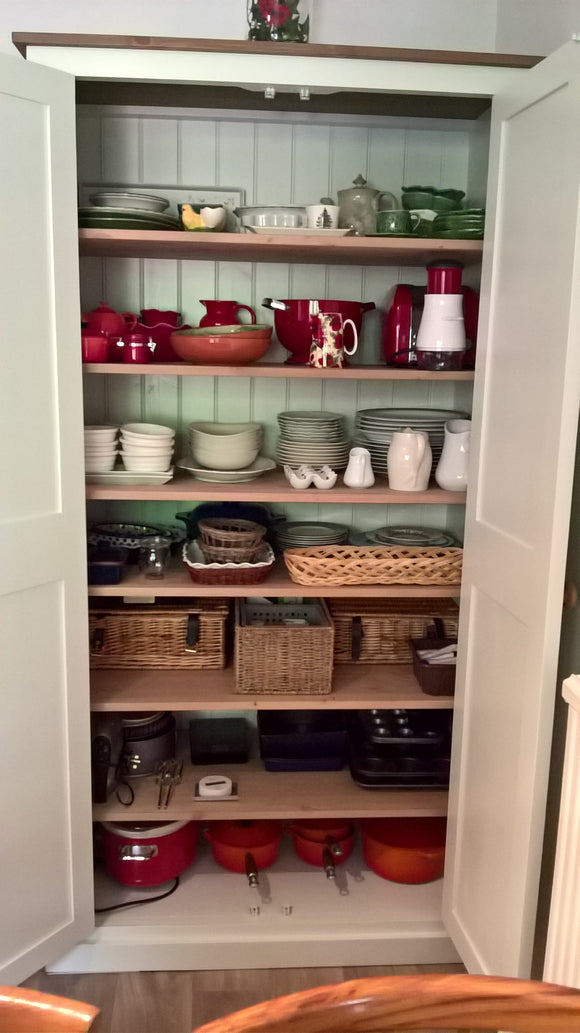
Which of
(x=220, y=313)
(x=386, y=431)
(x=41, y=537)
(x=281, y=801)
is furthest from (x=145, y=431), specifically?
(x=281, y=801)

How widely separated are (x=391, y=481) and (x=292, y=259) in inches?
25.7

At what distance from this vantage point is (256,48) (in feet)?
5.65

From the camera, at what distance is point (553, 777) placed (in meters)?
1.64

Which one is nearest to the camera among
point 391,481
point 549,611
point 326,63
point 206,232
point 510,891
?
point 549,611

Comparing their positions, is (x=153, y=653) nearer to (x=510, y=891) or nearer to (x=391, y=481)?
(x=391, y=481)

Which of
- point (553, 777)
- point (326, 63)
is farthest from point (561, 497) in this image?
point (326, 63)

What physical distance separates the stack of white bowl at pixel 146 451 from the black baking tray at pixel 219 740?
80 cm

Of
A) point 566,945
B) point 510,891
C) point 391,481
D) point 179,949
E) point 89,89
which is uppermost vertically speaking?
point 89,89

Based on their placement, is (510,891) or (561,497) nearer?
A: (561,497)

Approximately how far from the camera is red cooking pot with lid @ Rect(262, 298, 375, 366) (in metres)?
2.02

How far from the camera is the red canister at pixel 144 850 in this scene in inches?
84.7

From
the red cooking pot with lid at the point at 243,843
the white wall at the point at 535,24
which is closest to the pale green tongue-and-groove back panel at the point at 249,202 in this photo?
the white wall at the point at 535,24

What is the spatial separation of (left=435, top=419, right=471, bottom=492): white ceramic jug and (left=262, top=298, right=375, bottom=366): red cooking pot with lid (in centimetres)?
34

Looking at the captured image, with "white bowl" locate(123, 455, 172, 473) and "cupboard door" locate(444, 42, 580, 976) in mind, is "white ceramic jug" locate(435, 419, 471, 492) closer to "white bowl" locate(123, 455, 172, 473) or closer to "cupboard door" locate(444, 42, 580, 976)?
"cupboard door" locate(444, 42, 580, 976)
